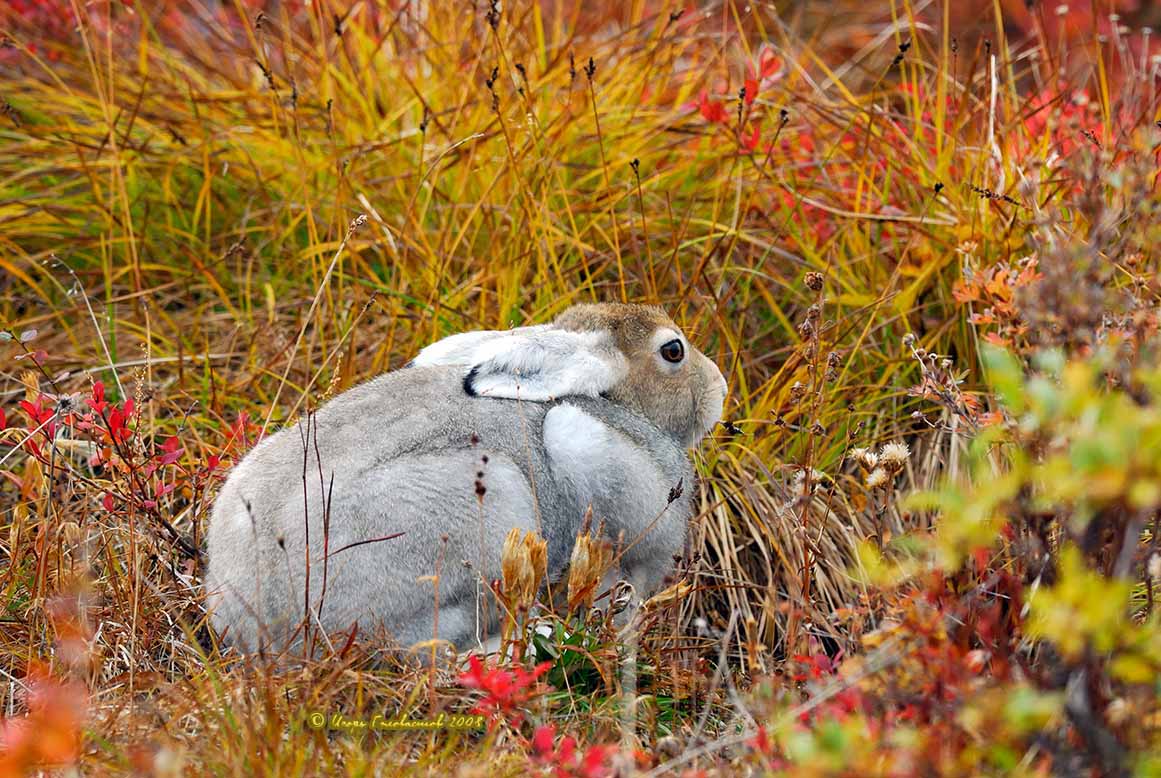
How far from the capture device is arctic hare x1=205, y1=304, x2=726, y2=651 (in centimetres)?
366

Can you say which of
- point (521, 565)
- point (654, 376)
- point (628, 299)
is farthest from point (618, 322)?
point (521, 565)

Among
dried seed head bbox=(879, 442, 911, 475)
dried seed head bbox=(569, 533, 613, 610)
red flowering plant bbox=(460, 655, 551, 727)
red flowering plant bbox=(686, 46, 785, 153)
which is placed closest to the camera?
red flowering plant bbox=(460, 655, 551, 727)

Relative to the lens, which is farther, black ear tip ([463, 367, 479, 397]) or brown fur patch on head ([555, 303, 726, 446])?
brown fur patch on head ([555, 303, 726, 446])

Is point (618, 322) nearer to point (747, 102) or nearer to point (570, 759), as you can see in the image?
point (747, 102)

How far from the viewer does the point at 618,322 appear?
4488 millimetres

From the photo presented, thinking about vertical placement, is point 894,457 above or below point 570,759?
above

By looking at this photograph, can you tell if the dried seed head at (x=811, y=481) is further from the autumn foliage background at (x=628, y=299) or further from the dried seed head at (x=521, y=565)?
the dried seed head at (x=521, y=565)

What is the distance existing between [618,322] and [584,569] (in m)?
1.18

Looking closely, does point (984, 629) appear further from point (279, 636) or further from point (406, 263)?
point (406, 263)

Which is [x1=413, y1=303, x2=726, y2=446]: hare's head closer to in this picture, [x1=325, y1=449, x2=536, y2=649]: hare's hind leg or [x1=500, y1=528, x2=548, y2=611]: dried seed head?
[x1=325, y1=449, x2=536, y2=649]: hare's hind leg

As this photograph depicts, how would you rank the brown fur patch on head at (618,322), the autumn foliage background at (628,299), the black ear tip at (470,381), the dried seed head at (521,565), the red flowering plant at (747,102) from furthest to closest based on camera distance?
1. the red flowering plant at (747,102)
2. the brown fur patch on head at (618,322)
3. the black ear tip at (470,381)
4. the dried seed head at (521,565)
5. the autumn foliage background at (628,299)

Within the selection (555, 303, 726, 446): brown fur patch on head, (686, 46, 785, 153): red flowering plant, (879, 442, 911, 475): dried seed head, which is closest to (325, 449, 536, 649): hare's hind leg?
(555, 303, 726, 446): brown fur patch on head

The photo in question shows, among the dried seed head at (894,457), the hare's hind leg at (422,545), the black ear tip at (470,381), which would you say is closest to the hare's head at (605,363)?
the black ear tip at (470,381)

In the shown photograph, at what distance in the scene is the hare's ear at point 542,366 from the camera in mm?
3934
